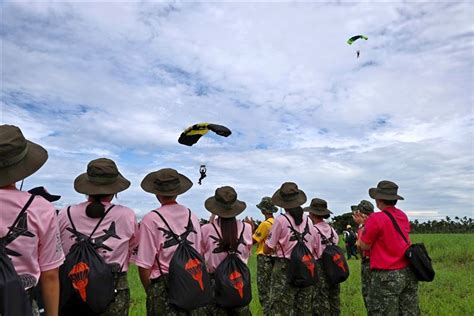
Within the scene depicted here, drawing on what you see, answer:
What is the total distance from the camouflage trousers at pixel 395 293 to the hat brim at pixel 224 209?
198cm

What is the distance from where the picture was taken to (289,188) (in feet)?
20.7

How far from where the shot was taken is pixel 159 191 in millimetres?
4363

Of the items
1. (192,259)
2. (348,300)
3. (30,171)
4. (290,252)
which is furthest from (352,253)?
(30,171)

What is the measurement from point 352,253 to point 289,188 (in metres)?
21.3

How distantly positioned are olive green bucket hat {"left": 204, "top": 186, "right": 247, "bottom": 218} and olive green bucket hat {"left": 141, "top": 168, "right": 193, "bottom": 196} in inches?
28.3

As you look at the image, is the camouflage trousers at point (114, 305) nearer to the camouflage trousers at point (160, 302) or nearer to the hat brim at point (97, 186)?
the camouflage trousers at point (160, 302)

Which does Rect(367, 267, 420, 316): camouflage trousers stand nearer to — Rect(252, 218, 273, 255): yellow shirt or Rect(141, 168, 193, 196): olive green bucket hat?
Rect(252, 218, 273, 255): yellow shirt

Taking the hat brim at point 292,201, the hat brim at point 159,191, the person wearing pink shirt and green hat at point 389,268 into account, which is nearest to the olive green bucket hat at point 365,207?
the hat brim at point 292,201

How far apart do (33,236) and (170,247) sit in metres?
1.61

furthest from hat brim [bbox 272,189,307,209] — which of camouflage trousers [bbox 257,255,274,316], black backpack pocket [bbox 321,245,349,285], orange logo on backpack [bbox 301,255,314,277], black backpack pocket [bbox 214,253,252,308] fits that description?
camouflage trousers [bbox 257,255,274,316]

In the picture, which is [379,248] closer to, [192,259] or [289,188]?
[289,188]

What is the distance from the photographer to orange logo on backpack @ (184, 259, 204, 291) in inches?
157

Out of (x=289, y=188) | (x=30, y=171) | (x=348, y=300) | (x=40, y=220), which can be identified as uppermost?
(x=289, y=188)

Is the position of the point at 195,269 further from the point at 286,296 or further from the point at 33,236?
the point at 286,296
